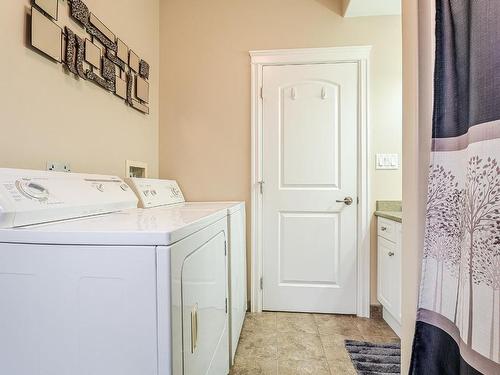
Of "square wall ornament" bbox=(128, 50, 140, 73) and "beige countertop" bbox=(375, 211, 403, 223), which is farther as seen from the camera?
"square wall ornament" bbox=(128, 50, 140, 73)

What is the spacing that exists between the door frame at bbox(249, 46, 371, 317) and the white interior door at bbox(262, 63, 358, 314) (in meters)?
0.04

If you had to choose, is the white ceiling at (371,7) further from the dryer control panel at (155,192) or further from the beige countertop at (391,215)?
the dryer control panel at (155,192)

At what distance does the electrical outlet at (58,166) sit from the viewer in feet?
4.33

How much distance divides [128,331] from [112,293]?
4.2 inches

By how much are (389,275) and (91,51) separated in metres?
2.35

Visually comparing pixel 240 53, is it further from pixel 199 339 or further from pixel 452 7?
pixel 199 339

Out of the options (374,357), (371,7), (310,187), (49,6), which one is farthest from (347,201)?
(49,6)

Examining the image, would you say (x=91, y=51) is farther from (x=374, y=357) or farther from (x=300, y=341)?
(x=374, y=357)

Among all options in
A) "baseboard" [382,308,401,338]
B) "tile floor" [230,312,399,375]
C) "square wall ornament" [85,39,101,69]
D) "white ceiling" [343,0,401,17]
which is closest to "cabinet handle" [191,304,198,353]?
"tile floor" [230,312,399,375]

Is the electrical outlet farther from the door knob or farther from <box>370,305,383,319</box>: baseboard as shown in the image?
<box>370,305,383,319</box>: baseboard

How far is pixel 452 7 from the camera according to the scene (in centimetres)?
81

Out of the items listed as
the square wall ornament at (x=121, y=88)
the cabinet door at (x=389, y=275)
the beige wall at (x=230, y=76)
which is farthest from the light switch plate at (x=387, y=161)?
the square wall ornament at (x=121, y=88)

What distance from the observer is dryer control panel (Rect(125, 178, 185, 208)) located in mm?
1734

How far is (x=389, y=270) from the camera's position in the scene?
2.10 m
